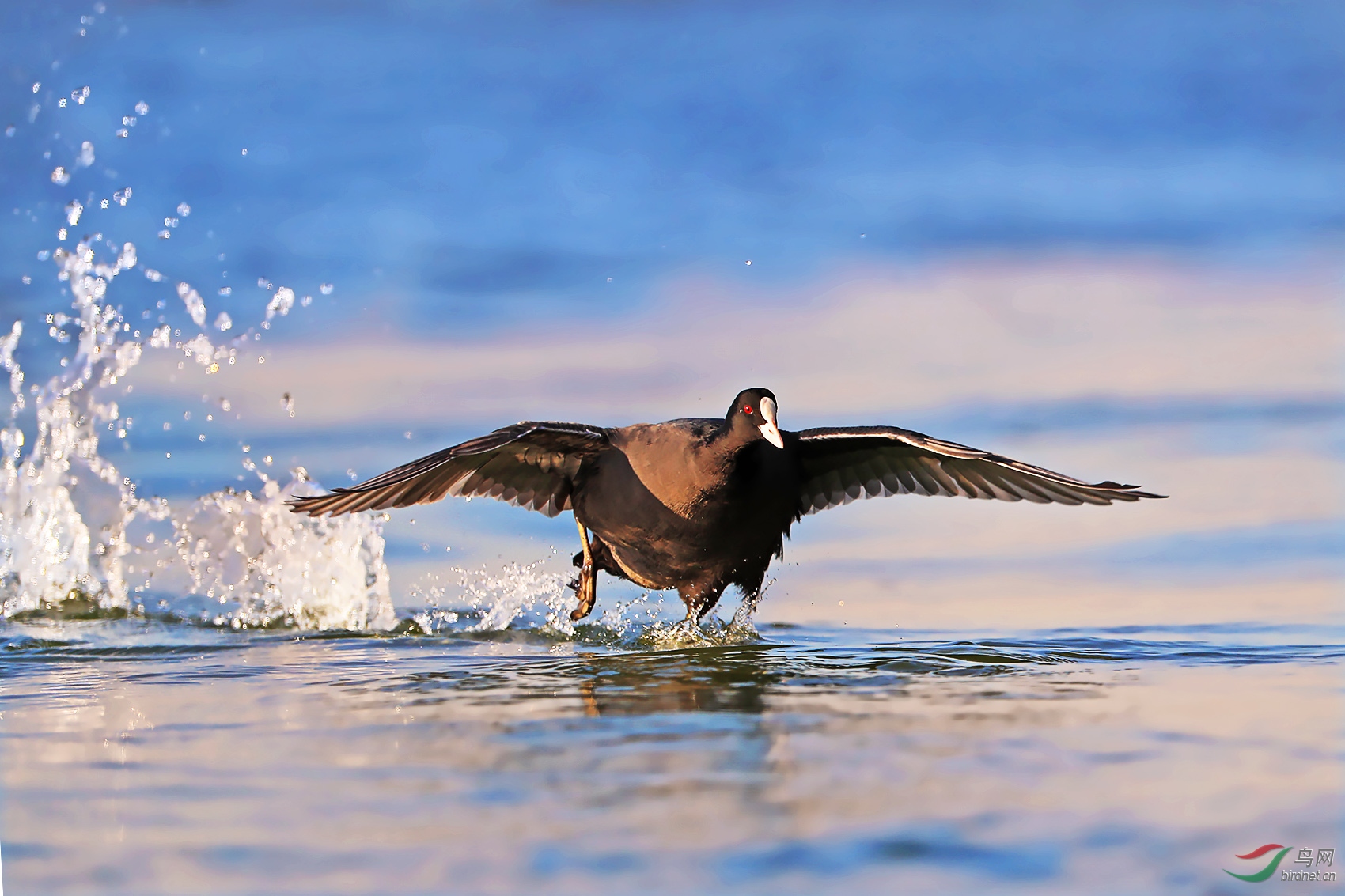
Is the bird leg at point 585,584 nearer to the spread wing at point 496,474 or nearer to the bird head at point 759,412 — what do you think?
the spread wing at point 496,474

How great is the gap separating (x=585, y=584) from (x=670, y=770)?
4.63m

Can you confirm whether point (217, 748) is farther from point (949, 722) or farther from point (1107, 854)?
point (1107, 854)

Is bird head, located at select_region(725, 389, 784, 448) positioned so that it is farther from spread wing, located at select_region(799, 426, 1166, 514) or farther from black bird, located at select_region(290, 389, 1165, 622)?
spread wing, located at select_region(799, 426, 1166, 514)

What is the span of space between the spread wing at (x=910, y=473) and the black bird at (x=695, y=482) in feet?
0.03

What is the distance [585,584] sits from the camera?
8.76 metres

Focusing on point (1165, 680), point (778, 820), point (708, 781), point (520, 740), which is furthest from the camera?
point (1165, 680)

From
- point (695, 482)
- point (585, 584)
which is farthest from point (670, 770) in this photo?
point (585, 584)

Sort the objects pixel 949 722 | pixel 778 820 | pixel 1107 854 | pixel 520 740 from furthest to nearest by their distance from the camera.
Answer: pixel 949 722, pixel 520 740, pixel 778 820, pixel 1107 854

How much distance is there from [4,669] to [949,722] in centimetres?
573

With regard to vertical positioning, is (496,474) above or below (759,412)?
below

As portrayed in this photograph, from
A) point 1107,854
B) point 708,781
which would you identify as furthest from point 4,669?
point 1107,854

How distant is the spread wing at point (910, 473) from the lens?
7.99m

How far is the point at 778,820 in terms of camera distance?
141 inches

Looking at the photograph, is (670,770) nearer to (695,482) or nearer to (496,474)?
(695,482)
